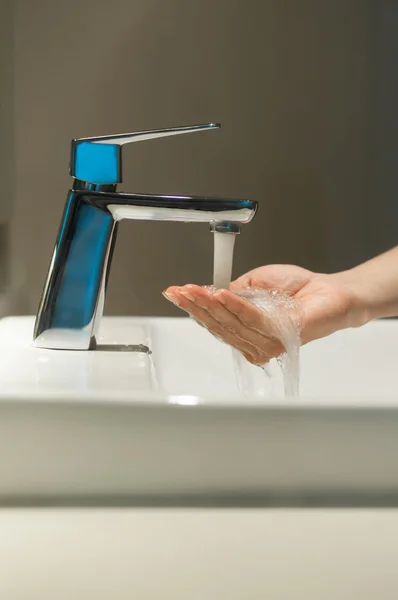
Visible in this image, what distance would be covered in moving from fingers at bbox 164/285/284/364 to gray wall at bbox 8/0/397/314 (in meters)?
0.37

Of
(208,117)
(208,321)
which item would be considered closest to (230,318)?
(208,321)

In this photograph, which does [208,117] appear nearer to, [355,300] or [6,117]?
[6,117]

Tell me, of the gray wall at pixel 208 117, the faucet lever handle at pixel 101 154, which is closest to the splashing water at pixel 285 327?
the faucet lever handle at pixel 101 154

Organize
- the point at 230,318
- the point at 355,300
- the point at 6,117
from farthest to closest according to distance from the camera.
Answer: the point at 6,117 → the point at 355,300 → the point at 230,318

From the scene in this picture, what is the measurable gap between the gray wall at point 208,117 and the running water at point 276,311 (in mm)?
349

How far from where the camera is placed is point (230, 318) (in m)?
0.51

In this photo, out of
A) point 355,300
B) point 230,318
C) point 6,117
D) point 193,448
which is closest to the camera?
point 193,448

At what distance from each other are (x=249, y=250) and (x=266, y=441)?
1.91 ft

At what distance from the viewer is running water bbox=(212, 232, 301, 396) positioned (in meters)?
0.53

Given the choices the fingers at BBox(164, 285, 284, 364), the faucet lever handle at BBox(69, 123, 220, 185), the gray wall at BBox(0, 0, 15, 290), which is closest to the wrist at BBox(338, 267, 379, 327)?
the fingers at BBox(164, 285, 284, 364)

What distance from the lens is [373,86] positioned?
91cm

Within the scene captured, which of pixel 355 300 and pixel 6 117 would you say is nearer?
pixel 355 300

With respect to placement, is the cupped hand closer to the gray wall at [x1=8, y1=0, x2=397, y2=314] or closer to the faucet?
the faucet

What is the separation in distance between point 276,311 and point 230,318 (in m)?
0.05
